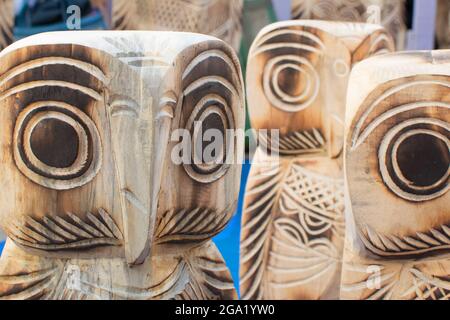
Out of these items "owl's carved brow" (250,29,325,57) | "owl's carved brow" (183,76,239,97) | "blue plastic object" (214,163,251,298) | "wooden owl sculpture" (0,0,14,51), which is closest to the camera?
"owl's carved brow" (183,76,239,97)

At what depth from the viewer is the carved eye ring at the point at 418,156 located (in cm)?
185

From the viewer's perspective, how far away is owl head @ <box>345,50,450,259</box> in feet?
6.07

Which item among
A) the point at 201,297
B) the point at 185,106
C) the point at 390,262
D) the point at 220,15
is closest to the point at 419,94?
the point at 390,262

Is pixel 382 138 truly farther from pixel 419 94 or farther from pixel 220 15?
pixel 220 15

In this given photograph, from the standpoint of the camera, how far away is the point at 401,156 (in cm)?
185

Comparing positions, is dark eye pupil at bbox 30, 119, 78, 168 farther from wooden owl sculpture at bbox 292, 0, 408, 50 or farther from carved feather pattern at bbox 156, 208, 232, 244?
wooden owl sculpture at bbox 292, 0, 408, 50

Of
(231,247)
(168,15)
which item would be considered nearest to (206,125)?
(231,247)

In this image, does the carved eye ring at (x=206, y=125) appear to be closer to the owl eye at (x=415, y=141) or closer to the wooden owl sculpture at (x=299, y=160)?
the owl eye at (x=415, y=141)

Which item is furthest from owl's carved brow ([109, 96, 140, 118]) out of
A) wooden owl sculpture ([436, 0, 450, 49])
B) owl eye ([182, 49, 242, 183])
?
wooden owl sculpture ([436, 0, 450, 49])

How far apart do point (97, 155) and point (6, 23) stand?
2.09 meters

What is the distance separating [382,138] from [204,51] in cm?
47

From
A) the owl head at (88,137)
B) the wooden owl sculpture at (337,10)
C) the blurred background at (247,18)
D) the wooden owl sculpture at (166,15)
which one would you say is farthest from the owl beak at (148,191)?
the wooden owl sculpture at (166,15)

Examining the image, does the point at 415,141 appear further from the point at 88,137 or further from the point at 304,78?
the point at 304,78

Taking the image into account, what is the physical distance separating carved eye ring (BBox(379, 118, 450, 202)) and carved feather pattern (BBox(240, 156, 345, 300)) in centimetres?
101
